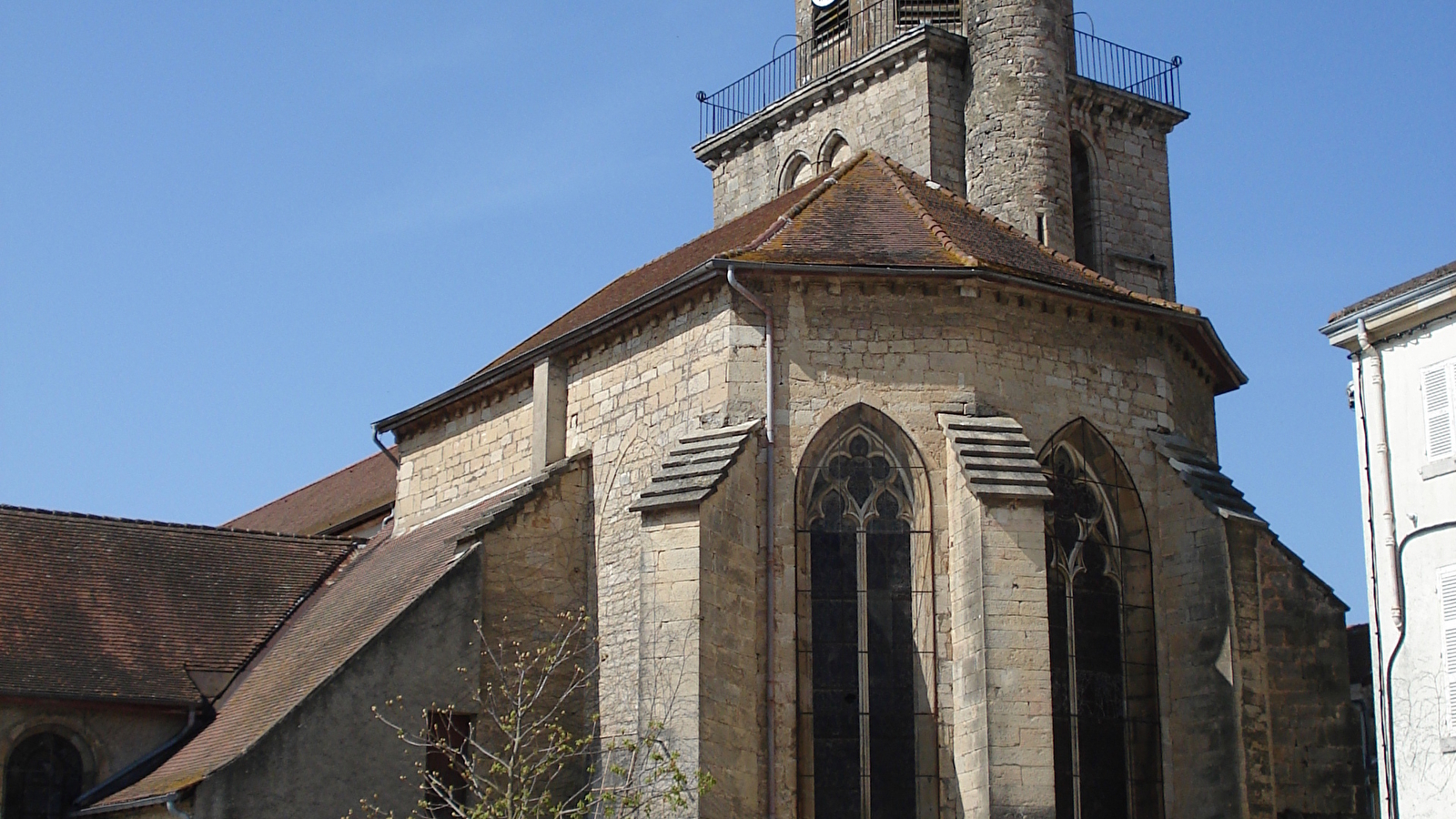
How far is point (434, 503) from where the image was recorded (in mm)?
22219

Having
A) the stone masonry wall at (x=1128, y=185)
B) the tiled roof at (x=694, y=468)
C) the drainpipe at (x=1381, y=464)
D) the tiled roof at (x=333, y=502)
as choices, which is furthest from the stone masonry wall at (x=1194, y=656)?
the tiled roof at (x=333, y=502)

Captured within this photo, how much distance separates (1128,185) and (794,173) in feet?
15.2

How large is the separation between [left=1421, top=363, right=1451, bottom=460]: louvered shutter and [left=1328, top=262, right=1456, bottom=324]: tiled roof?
707 millimetres

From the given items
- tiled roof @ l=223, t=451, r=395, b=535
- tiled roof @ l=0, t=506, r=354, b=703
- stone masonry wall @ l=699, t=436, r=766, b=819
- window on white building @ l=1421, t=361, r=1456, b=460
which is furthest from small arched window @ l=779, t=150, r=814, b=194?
window on white building @ l=1421, t=361, r=1456, b=460

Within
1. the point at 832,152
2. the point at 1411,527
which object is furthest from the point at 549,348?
the point at 1411,527

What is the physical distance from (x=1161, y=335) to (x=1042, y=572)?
12.5 ft

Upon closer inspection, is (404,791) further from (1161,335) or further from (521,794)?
(1161,335)

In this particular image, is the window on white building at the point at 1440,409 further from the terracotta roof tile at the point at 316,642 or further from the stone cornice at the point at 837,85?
the stone cornice at the point at 837,85

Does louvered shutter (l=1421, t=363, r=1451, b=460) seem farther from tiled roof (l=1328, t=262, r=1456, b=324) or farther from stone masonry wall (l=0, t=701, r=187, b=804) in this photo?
stone masonry wall (l=0, t=701, r=187, b=804)

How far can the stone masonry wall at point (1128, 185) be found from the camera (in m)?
25.5

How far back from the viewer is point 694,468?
1694cm

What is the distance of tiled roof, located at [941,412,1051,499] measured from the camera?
16703 mm

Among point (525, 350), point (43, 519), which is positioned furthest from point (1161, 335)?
point (43, 519)

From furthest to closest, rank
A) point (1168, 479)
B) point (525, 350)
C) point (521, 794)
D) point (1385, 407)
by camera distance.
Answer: point (525, 350) → point (1168, 479) → point (1385, 407) → point (521, 794)
